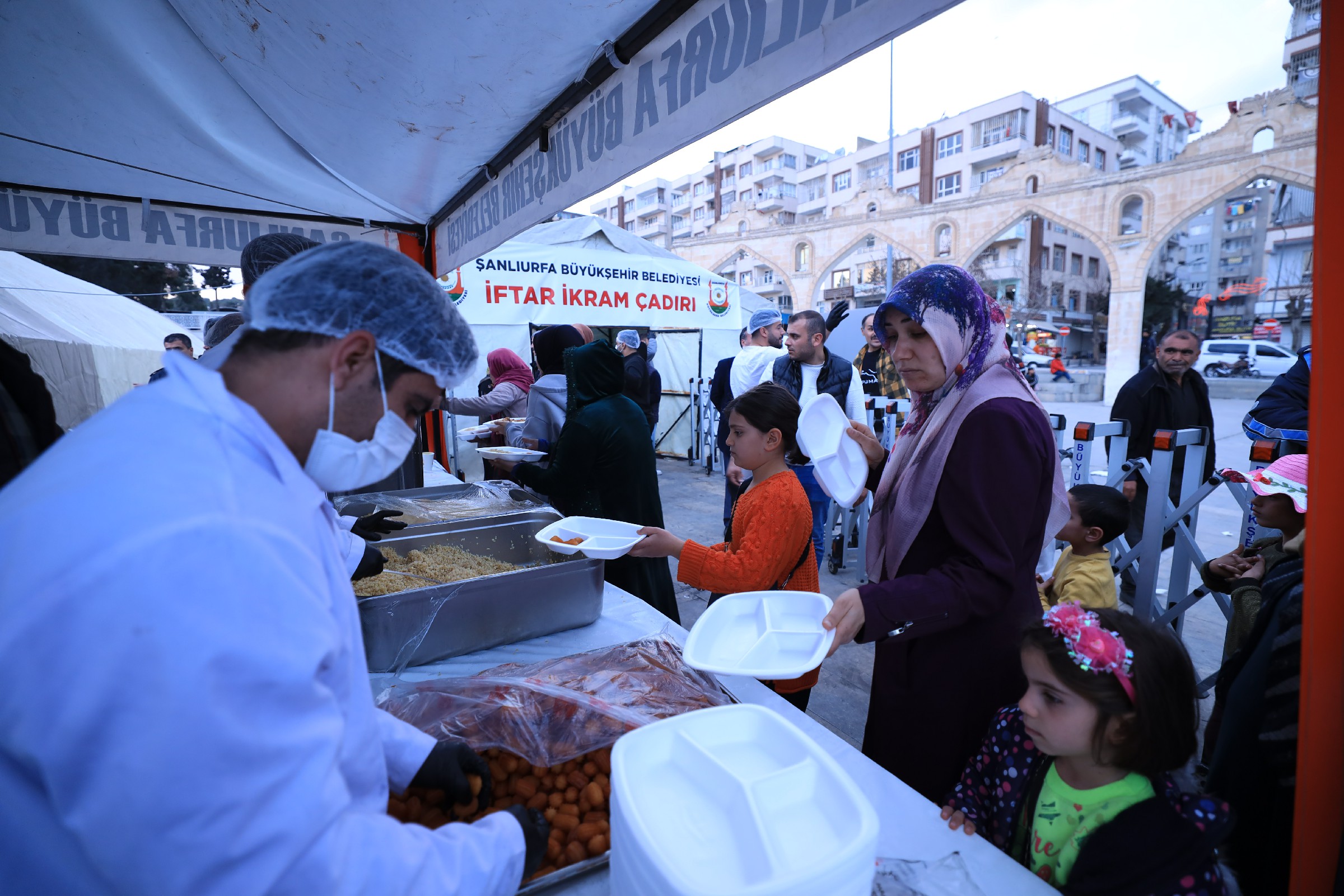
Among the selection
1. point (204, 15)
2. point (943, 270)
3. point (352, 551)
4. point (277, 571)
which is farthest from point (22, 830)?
point (204, 15)

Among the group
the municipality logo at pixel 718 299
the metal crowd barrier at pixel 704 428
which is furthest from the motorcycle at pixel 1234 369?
the metal crowd barrier at pixel 704 428

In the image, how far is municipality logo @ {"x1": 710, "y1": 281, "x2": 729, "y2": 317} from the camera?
361 inches

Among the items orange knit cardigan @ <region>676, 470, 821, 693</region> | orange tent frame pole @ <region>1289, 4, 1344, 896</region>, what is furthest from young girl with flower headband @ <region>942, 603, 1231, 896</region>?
orange knit cardigan @ <region>676, 470, 821, 693</region>

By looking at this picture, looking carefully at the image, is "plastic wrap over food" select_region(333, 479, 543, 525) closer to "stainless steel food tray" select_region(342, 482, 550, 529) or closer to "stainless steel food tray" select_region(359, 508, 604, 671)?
"stainless steel food tray" select_region(342, 482, 550, 529)

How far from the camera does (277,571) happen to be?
0.61 meters

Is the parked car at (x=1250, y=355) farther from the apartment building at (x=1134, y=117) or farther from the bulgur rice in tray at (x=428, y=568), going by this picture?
the apartment building at (x=1134, y=117)

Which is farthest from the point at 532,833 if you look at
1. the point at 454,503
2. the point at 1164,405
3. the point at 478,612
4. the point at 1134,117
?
the point at 1134,117

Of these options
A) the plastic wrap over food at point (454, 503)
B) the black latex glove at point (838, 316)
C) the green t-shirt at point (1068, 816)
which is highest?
the black latex glove at point (838, 316)

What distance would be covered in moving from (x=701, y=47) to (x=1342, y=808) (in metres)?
2.09

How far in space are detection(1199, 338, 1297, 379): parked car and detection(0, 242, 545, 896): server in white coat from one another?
27500 mm

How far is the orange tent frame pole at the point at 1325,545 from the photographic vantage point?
2.48 feet

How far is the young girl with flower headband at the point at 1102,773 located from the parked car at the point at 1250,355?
26304mm

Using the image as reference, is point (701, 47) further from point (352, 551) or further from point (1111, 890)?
point (1111, 890)

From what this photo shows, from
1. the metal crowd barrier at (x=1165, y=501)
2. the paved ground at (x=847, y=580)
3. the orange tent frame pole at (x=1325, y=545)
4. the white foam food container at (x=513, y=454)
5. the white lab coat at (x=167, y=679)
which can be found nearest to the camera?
the white lab coat at (x=167, y=679)
